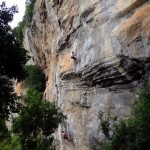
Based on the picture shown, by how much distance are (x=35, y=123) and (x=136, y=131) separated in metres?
6.05

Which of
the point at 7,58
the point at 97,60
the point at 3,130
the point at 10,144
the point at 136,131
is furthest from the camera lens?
the point at 10,144

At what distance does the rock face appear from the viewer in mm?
18375

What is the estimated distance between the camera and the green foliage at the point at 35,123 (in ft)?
60.2

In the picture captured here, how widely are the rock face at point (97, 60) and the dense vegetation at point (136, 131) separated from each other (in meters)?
2.53

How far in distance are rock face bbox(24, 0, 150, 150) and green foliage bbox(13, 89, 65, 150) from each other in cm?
303

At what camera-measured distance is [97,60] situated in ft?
67.7

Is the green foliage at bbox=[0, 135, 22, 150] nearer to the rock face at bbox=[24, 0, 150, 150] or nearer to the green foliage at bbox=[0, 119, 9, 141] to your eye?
the green foliage at bbox=[0, 119, 9, 141]

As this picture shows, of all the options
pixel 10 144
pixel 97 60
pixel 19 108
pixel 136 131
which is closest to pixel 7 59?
pixel 19 108

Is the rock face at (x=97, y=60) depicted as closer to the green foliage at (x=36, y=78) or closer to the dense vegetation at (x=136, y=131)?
the dense vegetation at (x=136, y=131)

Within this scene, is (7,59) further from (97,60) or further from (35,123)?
(97,60)

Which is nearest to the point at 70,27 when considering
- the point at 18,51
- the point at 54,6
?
the point at 54,6

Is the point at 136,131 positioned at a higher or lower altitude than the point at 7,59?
lower

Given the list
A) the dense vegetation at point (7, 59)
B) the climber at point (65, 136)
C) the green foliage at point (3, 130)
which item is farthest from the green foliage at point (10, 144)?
the dense vegetation at point (7, 59)

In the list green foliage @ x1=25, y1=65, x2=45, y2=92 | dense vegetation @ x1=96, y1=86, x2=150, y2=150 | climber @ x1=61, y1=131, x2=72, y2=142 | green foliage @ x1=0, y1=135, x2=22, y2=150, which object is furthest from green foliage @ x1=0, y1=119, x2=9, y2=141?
green foliage @ x1=25, y1=65, x2=45, y2=92
